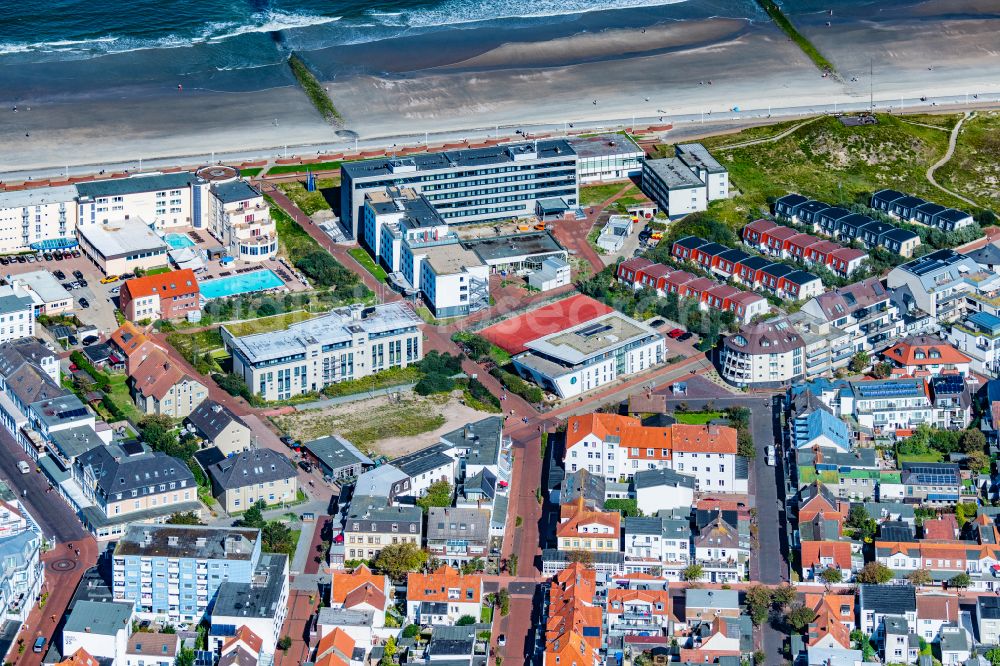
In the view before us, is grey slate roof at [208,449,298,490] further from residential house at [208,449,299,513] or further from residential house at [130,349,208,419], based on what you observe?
residential house at [130,349,208,419]

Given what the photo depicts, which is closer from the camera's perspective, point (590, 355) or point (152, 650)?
point (152, 650)

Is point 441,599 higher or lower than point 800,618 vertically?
higher

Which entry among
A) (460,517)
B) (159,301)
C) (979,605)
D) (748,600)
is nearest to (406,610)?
(460,517)

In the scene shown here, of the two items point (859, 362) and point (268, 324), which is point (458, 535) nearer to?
point (268, 324)

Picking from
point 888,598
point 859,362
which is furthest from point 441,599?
point 859,362

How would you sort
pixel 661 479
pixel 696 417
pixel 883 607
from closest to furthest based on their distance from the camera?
pixel 883 607
pixel 661 479
pixel 696 417

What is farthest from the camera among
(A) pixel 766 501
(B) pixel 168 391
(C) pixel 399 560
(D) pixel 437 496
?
(B) pixel 168 391

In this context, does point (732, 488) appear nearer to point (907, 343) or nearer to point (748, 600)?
point (748, 600)
